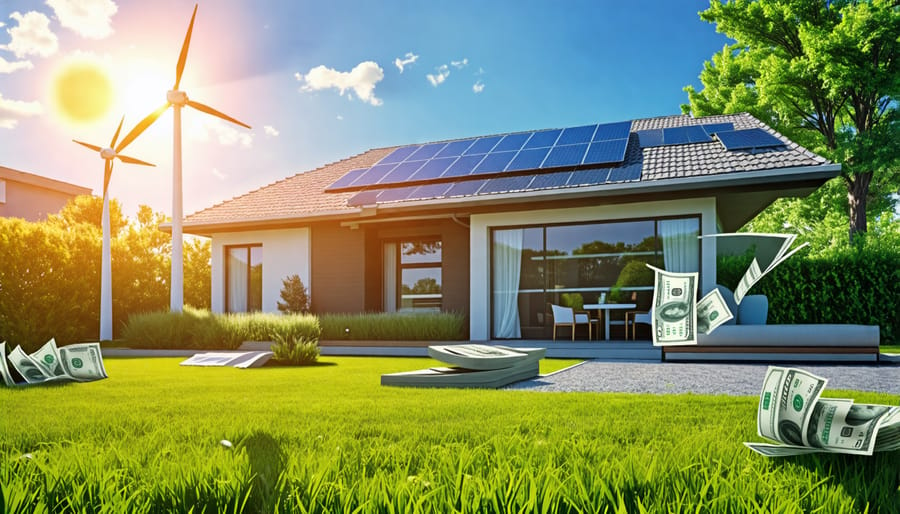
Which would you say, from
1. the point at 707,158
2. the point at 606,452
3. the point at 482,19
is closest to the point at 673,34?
the point at 707,158

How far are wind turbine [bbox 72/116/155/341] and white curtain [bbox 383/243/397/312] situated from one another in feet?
22.4

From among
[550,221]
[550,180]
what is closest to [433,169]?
[550,180]

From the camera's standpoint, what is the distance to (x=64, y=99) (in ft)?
23.9

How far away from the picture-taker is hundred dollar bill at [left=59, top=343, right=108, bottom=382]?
758cm

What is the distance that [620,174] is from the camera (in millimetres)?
12797

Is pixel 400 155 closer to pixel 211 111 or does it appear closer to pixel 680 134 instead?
pixel 211 111

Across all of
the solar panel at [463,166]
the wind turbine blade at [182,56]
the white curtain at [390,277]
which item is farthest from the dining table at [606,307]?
the wind turbine blade at [182,56]

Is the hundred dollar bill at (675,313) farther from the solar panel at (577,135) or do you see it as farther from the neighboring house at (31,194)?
the neighboring house at (31,194)

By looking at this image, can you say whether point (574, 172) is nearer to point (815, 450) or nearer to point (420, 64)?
point (420, 64)

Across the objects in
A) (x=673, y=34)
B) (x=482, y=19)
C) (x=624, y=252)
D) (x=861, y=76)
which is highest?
(x=673, y=34)

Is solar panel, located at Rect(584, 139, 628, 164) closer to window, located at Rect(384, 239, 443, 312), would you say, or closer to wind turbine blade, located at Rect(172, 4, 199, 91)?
window, located at Rect(384, 239, 443, 312)

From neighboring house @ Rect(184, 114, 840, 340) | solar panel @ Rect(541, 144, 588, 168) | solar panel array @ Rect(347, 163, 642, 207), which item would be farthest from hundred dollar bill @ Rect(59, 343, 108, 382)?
solar panel @ Rect(541, 144, 588, 168)

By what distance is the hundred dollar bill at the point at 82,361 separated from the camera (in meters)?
7.58

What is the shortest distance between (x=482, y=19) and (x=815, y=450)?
28.5 feet
